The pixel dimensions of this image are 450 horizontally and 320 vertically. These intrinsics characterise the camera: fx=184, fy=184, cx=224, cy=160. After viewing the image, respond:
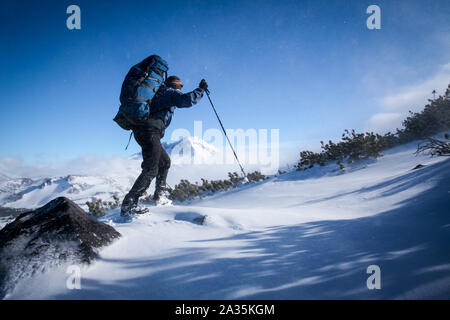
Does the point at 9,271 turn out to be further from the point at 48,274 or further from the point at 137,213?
the point at 137,213

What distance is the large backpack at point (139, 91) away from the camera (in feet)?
8.32

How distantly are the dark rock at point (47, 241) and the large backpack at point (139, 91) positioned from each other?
1.37m

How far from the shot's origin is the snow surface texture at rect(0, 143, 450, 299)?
109 cm

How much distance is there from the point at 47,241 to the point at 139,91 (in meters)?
1.98

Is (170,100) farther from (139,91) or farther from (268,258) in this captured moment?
(268,258)

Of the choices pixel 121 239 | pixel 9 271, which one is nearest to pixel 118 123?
pixel 121 239

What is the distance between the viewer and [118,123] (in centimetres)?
281

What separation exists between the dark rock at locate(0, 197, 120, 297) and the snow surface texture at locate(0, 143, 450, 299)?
100 mm

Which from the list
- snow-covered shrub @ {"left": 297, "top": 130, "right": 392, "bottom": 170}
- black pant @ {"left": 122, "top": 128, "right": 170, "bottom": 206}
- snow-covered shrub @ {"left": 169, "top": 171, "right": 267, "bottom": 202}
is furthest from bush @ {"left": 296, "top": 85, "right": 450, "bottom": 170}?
black pant @ {"left": 122, "top": 128, "right": 170, "bottom": 206}

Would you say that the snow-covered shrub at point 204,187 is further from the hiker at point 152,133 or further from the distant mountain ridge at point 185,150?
the distant mountain ridge at point 185,150

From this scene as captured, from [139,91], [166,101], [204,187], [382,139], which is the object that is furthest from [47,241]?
[382,139]

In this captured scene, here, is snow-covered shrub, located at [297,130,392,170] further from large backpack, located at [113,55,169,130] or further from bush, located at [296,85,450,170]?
large backpack, located at [113,55,169,130]

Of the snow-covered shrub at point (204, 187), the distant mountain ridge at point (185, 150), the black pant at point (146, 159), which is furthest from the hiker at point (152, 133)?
the distant mountain ridge at point (185, 150)
